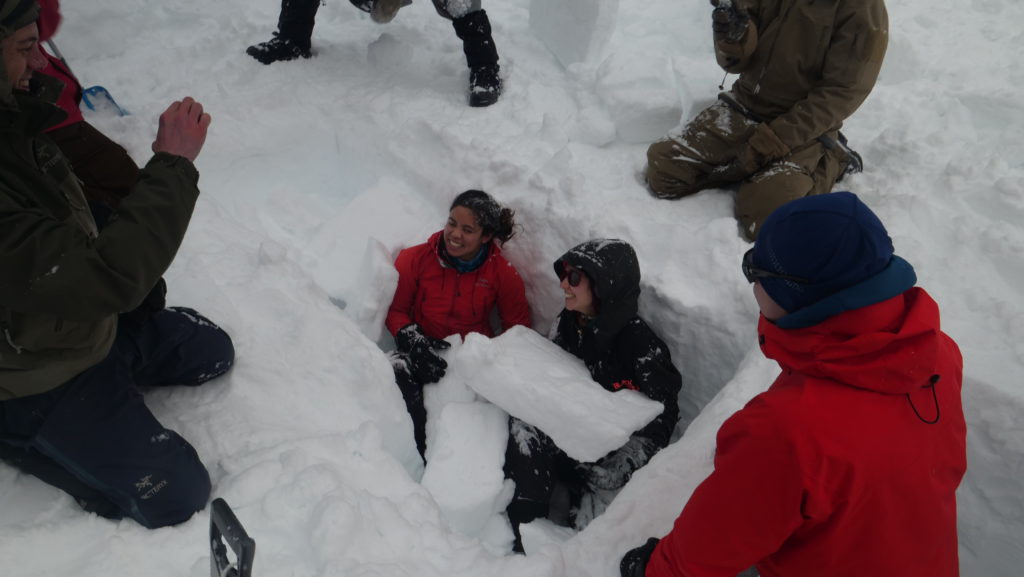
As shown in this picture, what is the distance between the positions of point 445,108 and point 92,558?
3.04m

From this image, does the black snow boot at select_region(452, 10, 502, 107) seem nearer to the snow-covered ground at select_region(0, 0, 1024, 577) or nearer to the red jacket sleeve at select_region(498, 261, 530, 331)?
the snow-covered ground at select_region(0, 0, 1024, 577)

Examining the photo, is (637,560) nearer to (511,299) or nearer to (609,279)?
(609,279)

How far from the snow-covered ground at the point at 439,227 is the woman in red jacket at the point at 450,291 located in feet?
0.55

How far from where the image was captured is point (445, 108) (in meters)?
3.86

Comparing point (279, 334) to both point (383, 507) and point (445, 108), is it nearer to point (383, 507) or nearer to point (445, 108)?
point (383, 507)

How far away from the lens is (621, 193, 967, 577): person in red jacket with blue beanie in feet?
3.98

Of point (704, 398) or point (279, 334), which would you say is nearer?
point (279, 334)

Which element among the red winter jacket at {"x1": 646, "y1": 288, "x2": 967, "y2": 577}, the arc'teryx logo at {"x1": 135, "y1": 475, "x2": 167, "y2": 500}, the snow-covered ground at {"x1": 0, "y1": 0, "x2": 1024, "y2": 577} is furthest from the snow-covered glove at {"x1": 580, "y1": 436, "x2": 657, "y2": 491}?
the arc'teryx logo at {"x1": 135, "y1": 475, "x2": 167, "y2": 500}

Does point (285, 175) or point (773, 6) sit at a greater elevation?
point (773, 6)

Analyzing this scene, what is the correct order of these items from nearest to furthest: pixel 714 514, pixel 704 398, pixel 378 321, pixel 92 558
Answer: pixel 714 514
pixel 92 558
pixel 704 398
pixel 378 321

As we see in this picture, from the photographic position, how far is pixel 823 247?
1.27 meters

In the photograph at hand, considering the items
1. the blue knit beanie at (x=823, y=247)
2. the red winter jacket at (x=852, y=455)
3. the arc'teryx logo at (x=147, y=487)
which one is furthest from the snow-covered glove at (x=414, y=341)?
the blue knit beanie at (x=823, y=247)

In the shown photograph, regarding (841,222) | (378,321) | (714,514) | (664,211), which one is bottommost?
(378,321)

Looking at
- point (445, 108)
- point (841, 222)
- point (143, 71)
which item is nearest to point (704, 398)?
point (841, 222)
